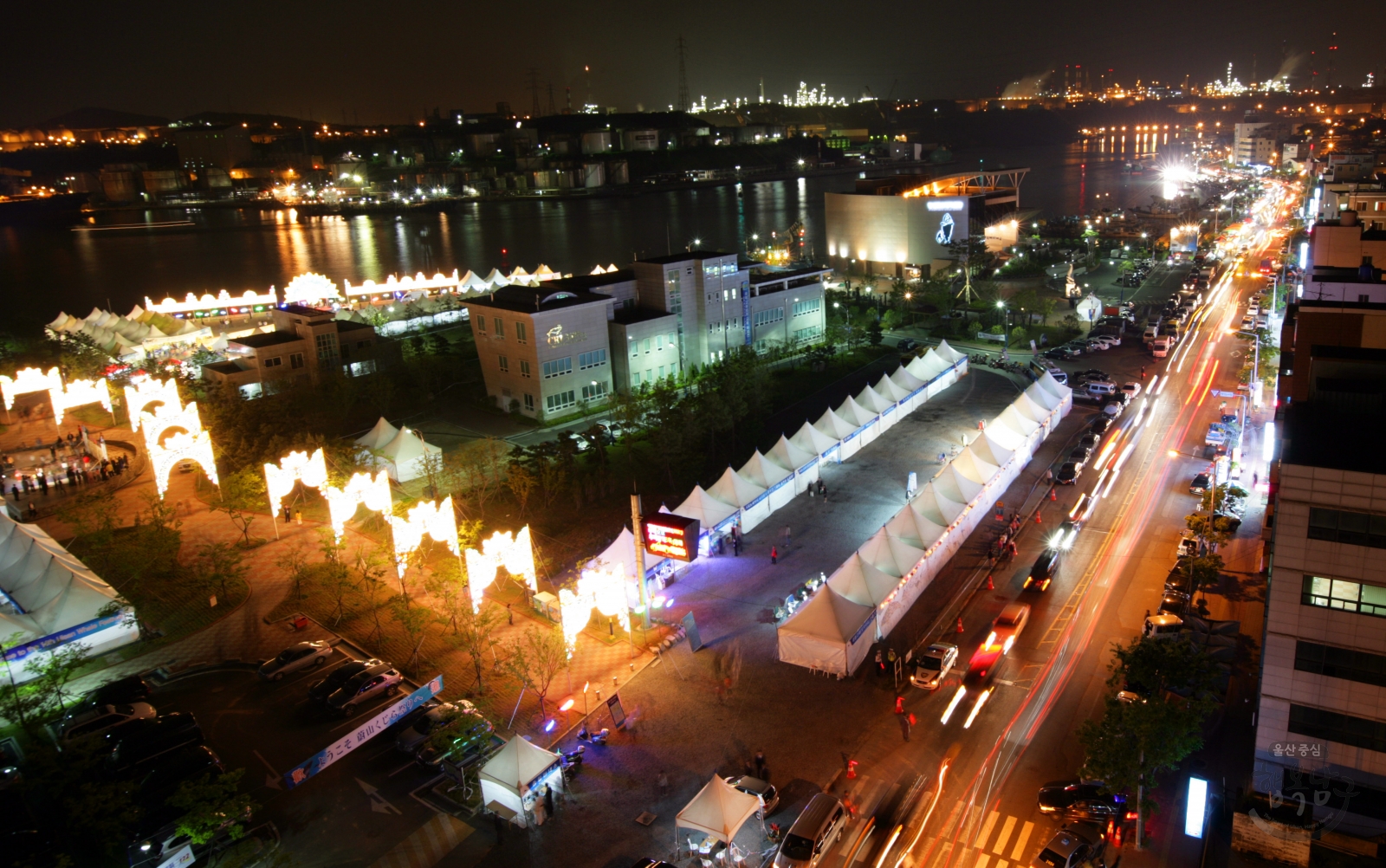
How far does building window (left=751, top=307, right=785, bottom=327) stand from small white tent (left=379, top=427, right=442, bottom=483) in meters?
22.6

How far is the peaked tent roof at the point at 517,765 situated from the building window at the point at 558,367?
24864mm

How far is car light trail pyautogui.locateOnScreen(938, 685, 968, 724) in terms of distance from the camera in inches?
704

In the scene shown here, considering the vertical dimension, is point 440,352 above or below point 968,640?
above

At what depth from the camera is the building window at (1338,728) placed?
13992mm

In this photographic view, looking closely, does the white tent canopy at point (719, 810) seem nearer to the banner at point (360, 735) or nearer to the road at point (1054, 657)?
the road at point (1054, 657)

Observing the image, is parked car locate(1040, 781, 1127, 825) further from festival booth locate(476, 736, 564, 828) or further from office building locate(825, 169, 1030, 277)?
office building locate(825, 169, 1030, 277)

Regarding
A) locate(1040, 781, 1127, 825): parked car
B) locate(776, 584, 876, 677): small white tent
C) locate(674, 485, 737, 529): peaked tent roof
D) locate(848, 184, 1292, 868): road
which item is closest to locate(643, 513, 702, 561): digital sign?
locate(776, 584, 876, 677): small white tent

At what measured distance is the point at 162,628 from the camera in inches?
906

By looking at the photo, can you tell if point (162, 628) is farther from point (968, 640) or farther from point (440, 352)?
point (440, 352)

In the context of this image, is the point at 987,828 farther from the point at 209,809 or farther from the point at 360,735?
the point at 209,809

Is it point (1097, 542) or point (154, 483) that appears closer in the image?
point (1097, 542)

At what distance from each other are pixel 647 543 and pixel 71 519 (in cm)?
2038

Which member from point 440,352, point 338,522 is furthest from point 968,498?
point 440,352

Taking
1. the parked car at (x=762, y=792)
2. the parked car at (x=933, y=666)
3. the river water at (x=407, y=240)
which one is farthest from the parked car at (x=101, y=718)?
the river water at (x=407, y=240)
